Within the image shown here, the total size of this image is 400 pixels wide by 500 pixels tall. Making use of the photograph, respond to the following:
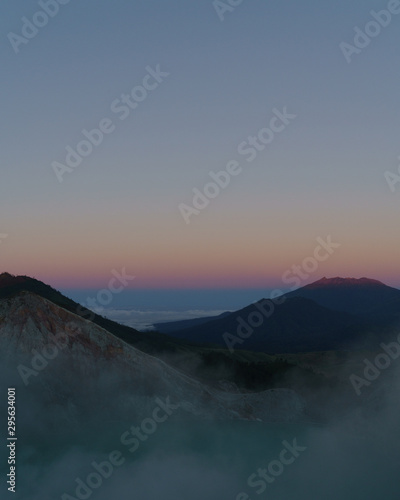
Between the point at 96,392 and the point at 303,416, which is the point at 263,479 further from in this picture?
the point at 303,416

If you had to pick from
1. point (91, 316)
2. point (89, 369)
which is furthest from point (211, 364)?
point (91, 316)

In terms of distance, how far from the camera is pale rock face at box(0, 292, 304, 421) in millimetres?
53906

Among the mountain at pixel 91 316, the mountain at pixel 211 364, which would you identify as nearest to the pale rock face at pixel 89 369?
the mountain at pixel 211 364

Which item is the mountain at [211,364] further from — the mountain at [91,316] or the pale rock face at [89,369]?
the pale rock face at [89,369]

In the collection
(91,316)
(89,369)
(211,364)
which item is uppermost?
(211,364)

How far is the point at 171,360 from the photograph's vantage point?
8288cm

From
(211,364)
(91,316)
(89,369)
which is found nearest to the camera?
(89,369)

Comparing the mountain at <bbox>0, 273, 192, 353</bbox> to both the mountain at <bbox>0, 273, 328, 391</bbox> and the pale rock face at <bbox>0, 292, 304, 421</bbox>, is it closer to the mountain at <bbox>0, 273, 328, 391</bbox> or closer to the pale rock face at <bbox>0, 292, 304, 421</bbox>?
the mountain at <bbox>0, 273, 328, 391</bbox>

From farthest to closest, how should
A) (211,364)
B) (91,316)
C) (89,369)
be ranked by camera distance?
(91,316) < (211,364) < (89,369)

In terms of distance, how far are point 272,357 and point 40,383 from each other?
6195 centimetres

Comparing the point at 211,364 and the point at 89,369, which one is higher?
the point at 211,364

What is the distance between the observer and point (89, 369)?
56.0 meters

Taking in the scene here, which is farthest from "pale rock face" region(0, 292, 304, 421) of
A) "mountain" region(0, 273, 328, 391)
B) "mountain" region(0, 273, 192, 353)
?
"mountain" region(0, 273, 192, 353)

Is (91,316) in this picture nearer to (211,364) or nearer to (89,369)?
(211,364)
